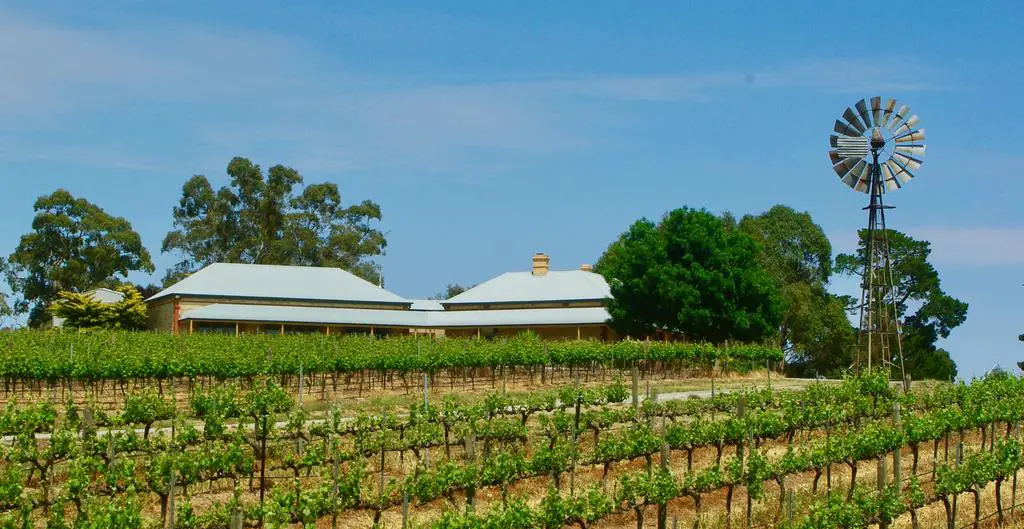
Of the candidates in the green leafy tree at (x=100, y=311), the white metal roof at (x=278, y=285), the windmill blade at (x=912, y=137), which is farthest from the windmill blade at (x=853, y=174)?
the green leafy tree at (x=100, y=311)

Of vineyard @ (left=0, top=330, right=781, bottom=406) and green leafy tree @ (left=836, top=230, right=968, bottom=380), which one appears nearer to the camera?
vineyard @ (left=0, top=330, right=781, bottom=406)

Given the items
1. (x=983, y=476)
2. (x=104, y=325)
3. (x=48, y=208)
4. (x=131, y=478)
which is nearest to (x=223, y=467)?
(x=131, y=478)

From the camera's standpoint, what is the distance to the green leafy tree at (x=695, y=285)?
172 feet

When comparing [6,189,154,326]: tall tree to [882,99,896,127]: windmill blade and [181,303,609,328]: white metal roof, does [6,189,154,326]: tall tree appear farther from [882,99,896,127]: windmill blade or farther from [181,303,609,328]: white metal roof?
[882,99,896,127]: windmill blade

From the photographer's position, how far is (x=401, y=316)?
6581cm

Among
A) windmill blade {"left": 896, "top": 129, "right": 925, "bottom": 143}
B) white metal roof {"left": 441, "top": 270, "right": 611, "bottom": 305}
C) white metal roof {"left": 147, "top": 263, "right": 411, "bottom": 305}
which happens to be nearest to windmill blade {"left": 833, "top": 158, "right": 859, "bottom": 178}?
windmill blade {"left": 896, "top": 129, "right": 925, "bottom": 143}

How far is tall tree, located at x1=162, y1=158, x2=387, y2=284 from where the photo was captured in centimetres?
8675

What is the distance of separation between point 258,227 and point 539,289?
29020 millimetres

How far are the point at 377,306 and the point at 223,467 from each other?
4805cm

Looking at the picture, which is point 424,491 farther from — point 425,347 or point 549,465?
point 425,347

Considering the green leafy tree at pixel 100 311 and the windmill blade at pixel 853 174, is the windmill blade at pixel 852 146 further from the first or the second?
the green leafy tree at pixel 100 311

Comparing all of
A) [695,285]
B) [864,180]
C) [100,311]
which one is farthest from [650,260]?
[100,311]

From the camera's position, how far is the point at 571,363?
1711 inches

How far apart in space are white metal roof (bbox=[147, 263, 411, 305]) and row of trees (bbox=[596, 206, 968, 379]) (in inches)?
645
